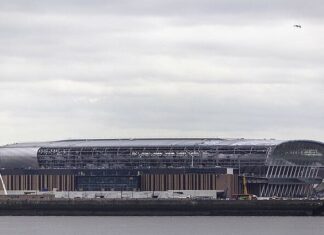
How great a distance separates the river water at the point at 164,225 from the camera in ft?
446

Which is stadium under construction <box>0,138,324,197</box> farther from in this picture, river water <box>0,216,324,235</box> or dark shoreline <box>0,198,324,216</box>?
river water <box>0,216,324,235</box>

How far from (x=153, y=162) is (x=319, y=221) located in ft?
162

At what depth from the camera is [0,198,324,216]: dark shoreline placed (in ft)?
547

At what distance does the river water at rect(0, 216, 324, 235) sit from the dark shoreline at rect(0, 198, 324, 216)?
10.9 ft

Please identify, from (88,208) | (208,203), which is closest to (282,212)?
(208,203)

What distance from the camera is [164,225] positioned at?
147 meters

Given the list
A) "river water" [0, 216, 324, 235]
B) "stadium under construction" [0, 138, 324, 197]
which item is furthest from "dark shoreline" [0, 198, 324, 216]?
"stadium under construction" [0, 138, 324, 197]

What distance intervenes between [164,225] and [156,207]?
24263mm

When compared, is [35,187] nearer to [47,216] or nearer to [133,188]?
[133,188]

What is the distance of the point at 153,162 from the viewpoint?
199 meters

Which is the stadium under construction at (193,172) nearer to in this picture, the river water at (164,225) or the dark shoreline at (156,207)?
the dark shoreline at (156,207)

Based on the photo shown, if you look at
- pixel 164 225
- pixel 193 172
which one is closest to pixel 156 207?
pixel 193 172

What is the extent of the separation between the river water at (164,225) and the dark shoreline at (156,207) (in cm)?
333

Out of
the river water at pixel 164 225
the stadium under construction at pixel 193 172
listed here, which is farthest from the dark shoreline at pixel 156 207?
the stadium under construction at pixel 193 172
